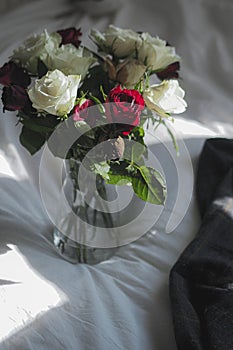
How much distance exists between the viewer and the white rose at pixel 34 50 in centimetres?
91

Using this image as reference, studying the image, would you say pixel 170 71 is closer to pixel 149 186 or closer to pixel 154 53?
pixel 154 53

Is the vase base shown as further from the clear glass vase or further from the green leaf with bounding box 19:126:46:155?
the green leaf with bounding box 19:126:46:155

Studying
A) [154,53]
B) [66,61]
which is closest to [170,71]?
[154,53]

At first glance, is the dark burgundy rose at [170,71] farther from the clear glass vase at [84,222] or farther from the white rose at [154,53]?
the clear glass vase at [84,222]

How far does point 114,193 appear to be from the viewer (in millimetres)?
996

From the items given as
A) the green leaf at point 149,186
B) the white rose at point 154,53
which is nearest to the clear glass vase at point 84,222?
the green leaf at point 149,186

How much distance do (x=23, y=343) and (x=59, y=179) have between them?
0.40 meters

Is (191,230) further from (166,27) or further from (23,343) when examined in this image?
(166,27)

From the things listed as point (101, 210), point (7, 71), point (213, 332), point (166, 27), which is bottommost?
point (213, 332)

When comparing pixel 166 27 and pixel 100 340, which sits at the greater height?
pixel 166 27

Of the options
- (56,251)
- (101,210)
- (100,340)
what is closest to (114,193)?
(101,210)

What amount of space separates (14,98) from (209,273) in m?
0.41

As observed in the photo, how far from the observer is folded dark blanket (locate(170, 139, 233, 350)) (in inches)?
33.7

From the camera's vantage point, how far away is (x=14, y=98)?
874mm
